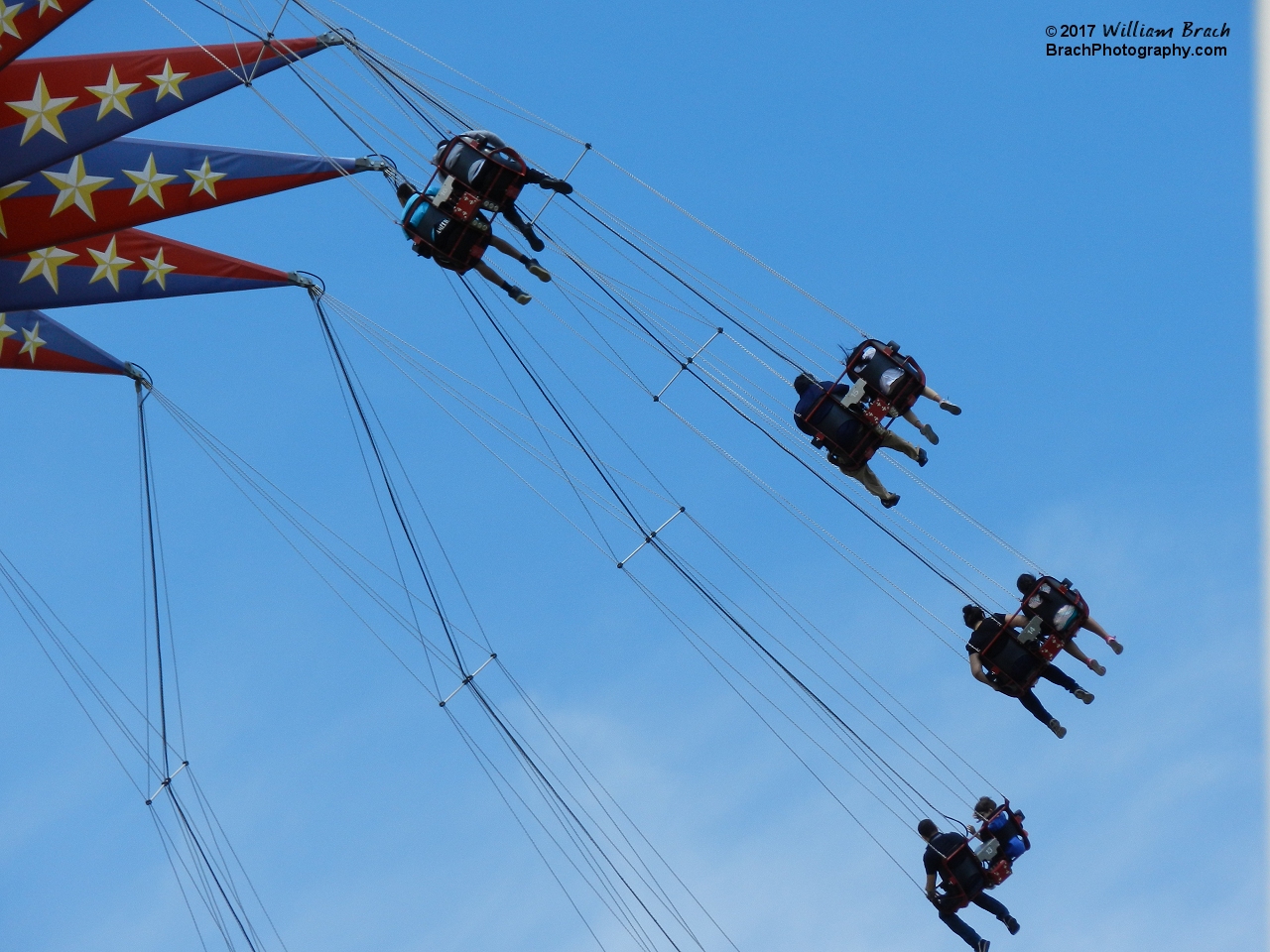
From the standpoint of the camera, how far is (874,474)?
1529 centimetres

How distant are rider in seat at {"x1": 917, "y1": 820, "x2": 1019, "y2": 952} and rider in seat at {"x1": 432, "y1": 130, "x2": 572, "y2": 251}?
6846 mm

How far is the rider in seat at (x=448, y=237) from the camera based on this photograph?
569 inches

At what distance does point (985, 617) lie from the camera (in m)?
15.4

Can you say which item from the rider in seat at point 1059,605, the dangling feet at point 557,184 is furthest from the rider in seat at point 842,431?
the dangling feet at point 557,184

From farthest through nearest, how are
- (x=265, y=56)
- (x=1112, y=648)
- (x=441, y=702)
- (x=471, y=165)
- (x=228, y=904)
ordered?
(x=228, y=904)
(x=441, y=702)
(x=265, y=56)
(x=1112, y=648)
(x=471, y=165)

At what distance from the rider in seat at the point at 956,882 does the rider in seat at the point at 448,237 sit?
6135 millimetres

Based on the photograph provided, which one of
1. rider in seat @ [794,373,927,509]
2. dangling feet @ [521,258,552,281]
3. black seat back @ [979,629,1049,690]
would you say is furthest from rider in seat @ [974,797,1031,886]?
dangling feet @ [521,258,552,281]

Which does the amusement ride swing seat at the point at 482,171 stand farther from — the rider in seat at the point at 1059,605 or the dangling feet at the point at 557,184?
the rider in seat at the point at 1059,605

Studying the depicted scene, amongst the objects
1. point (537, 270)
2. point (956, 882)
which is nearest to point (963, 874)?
point (956, 882)

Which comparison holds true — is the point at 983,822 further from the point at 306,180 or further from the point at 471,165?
the point at 306,180

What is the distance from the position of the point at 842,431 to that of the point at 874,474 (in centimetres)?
61

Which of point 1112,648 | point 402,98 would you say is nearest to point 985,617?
point 1112,648

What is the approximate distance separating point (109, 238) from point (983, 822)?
10411 millimetres

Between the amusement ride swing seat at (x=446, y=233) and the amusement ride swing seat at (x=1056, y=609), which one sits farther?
the amusement ride swing seat at (x=1056, y=609)
